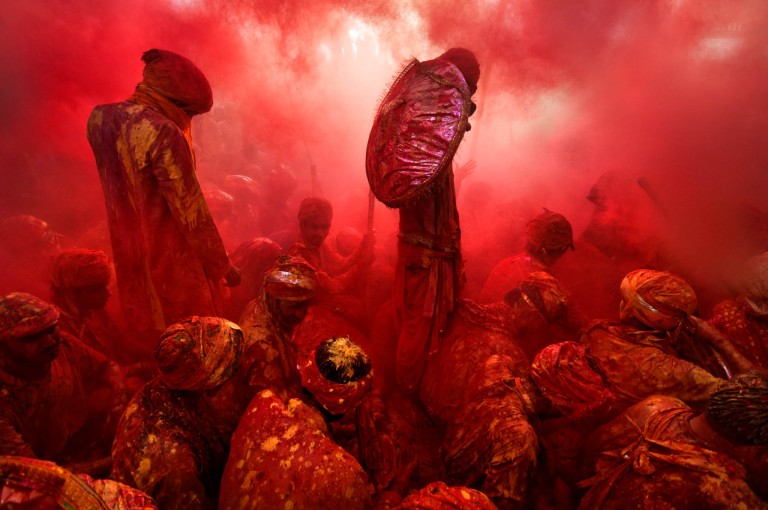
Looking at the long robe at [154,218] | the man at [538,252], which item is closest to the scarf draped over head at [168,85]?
the long robe at [154,218]

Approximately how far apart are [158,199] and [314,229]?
2520 millimetres

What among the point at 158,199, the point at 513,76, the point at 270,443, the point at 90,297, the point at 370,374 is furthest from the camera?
the point at 513,76

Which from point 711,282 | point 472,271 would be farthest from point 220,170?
point 711,282

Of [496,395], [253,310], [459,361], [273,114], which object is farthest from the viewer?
[273,114]

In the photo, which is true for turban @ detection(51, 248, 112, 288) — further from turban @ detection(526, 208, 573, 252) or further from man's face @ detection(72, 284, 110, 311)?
turban @ detection(526, 208, 573, 252)

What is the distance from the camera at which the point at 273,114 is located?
12.8m

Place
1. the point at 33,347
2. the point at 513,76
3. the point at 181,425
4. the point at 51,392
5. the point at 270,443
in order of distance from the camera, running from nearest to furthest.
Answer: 1. the point at 270,443
2. the point at 181,425
3. the point at 33,347
4. the point at 51,392
5. the point at 513,76

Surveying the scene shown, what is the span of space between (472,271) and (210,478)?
6.50 meters

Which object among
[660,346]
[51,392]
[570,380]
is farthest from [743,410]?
[51,392]

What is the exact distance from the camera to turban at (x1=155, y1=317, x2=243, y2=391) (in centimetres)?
204

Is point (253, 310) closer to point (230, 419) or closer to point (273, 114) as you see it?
point (230, 419)

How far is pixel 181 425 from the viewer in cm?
216

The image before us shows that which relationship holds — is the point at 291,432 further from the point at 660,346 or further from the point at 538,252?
the point at 538,252

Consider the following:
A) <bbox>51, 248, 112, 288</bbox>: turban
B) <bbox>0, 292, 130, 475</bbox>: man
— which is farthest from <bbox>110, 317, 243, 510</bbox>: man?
<bbox>51, 248, 112, 288</bbox>: turban
